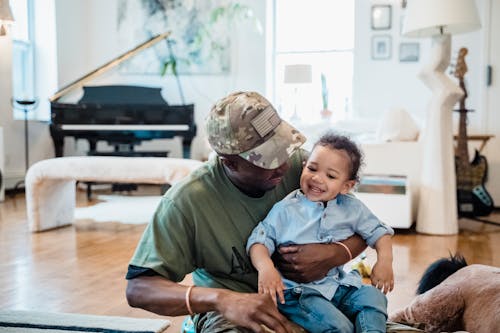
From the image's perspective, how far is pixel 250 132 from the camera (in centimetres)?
133

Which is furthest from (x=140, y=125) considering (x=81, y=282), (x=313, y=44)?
(x=81, y=282)

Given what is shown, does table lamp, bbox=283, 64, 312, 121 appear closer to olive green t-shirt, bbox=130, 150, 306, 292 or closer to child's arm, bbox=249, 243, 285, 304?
olive green t-shirt, bbox=130, 150, 306, 292

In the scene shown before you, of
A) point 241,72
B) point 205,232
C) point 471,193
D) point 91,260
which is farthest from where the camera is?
point 241,72

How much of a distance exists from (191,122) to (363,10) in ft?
7.54

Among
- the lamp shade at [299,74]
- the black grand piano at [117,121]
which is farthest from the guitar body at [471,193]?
the black grand piano at [117,121]

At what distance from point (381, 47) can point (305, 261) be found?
5.32 metres

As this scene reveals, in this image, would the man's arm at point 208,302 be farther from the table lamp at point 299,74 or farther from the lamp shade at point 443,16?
the table lamp at point 299,74

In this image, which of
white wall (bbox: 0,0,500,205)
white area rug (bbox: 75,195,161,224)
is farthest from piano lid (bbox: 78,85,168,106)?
white area rug (bbox: 75,195,161,224)

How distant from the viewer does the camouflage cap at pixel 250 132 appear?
1.32m

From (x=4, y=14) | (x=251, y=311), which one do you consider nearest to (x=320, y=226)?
(x=251, y=311)

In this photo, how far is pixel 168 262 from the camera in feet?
4.21

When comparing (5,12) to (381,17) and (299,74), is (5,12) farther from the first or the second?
(381,17)

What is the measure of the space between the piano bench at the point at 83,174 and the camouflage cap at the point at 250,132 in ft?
7.63

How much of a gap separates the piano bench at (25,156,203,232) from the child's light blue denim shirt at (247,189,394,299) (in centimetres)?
223
